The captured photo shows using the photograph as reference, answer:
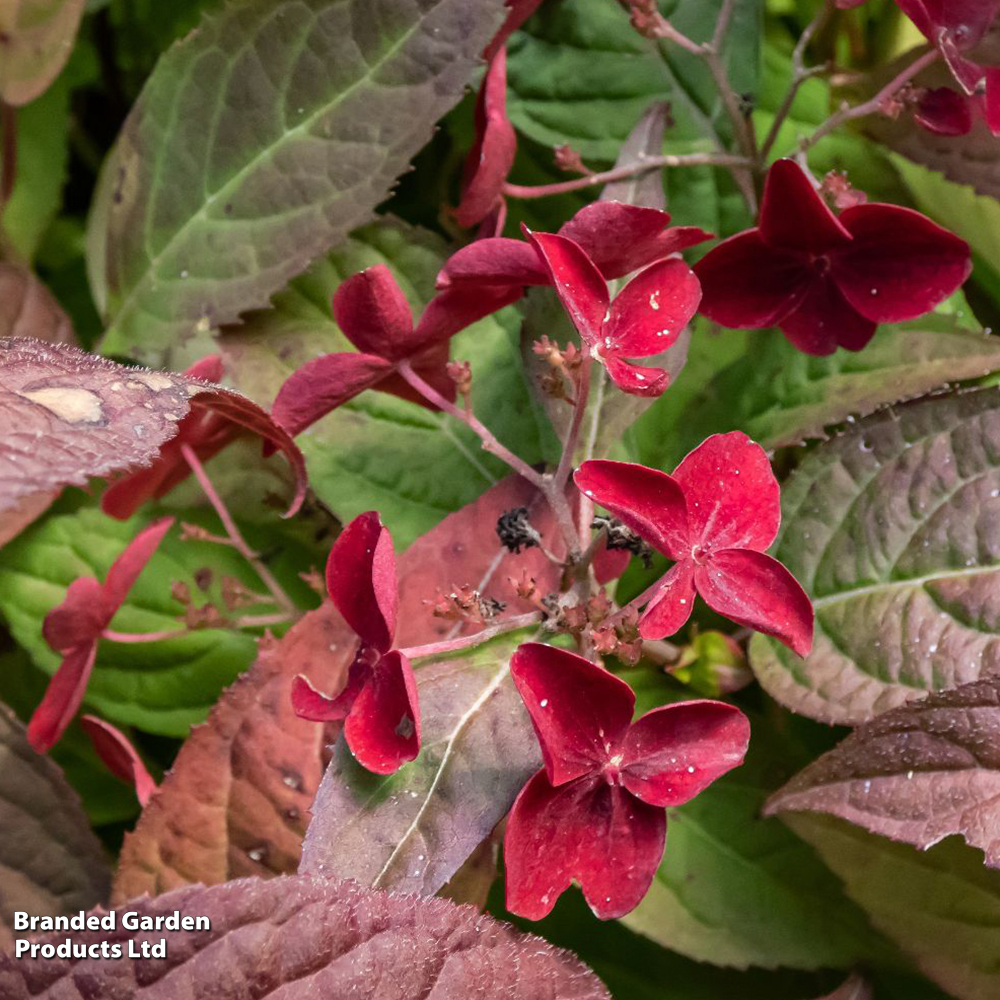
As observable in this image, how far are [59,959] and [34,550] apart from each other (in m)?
0.42

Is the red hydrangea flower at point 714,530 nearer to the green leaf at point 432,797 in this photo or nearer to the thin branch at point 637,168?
the green leaf at point 432,797

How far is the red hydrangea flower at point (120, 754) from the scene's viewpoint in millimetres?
668

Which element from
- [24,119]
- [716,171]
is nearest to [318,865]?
[716,171]

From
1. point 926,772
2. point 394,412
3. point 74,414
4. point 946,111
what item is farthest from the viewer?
point 394,412

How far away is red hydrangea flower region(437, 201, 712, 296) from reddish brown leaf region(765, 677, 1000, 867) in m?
0.26

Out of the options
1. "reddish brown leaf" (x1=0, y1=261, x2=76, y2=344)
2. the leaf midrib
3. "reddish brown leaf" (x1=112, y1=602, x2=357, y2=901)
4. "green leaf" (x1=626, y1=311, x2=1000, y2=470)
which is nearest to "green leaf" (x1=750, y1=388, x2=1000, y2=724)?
"green leaf" (x1=626, y1=311, x2=1000, y2=470)

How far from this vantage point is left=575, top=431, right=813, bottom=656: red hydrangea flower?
46cm

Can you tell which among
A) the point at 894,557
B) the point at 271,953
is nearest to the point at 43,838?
the point at 271,953

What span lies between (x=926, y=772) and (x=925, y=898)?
124 mm

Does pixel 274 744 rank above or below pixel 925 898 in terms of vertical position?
above

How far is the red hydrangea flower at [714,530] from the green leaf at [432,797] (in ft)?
0.34

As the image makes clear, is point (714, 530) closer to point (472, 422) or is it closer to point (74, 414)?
point (472, 422)

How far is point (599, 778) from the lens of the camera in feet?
1.59

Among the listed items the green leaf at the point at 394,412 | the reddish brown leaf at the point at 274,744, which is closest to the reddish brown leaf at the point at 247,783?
the reddish brown leaf at the point at 274,744
